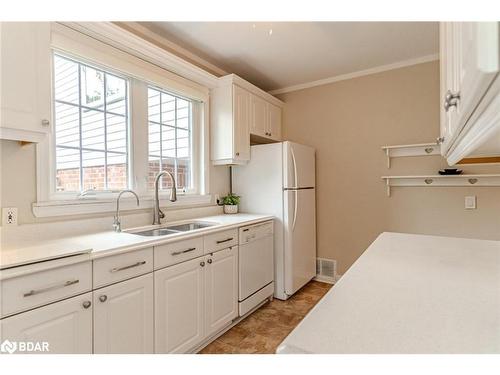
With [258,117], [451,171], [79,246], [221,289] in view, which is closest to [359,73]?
[258,117]

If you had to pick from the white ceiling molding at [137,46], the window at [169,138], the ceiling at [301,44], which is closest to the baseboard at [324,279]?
the window at [169,138]

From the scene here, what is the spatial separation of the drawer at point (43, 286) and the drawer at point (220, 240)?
861mm

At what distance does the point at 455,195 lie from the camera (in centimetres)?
277

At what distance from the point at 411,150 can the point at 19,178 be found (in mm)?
Answer: 3428

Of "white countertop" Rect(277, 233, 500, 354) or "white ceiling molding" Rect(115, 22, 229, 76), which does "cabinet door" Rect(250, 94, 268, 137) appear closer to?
"white ceiling molding" Rect(115, 22, 229, 76)

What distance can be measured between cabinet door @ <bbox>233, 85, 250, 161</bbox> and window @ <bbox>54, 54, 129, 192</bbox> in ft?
3.53

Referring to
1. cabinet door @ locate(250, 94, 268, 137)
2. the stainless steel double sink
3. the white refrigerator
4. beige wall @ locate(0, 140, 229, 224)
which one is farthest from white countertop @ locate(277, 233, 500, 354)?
cabinet door @ locate(250, 94, 268, 137)

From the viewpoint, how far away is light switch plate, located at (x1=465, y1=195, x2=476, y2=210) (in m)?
2.69

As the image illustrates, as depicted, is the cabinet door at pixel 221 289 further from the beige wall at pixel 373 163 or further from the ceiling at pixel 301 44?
the ceiling at pixel 301 44

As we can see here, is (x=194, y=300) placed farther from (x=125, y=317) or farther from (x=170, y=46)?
(x=170, y=46)

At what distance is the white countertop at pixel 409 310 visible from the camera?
1.97ft

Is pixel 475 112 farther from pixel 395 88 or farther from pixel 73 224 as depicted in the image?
pixel 395 88

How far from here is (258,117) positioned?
3242 millimetres
